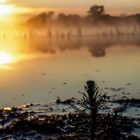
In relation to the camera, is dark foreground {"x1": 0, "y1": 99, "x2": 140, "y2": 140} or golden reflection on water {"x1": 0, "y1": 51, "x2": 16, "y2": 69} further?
golden reflection on water {"x1": 0, "y1": 51, "x2": 16, "y2": 69}

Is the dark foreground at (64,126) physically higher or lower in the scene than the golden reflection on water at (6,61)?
lower

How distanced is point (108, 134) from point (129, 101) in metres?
13.4

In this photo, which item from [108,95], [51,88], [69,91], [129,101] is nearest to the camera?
[129,101]

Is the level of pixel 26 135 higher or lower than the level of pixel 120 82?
lower

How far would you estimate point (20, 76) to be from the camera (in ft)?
219

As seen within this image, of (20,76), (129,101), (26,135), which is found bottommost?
(26,135)

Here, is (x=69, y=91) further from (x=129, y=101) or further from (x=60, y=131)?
(x=60, y=131)

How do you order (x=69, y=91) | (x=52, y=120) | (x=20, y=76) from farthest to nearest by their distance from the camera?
(x=20, y=76) < (x=69, y=91) < (x=52, y=120)

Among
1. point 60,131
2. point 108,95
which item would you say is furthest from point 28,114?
point 108,95

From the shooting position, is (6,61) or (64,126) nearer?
(64,126)

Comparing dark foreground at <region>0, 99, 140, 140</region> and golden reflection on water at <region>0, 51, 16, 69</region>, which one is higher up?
golden reflection on water at <region>0, 51, 16, 69</region>

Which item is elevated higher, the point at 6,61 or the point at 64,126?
the point at 6,61

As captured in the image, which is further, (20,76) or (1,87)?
(20,76)

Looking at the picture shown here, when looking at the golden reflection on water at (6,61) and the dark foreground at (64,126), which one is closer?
the dark foreground at (64,126)
